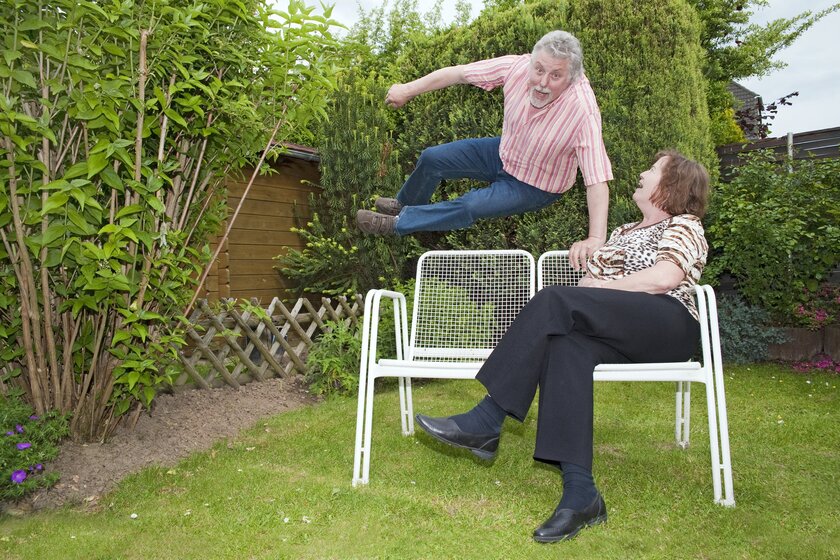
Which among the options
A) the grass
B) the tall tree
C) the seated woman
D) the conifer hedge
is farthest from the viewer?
the tall tree

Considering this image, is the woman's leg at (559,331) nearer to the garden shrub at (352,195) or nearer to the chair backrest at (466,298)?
the chair backrest at (466,298)

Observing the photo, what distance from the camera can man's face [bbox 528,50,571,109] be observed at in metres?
2.56

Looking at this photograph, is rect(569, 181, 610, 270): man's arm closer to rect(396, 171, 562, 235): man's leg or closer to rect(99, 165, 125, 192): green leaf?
rect(396, 171, 562, 235): man's leg

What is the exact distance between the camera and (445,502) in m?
2.40

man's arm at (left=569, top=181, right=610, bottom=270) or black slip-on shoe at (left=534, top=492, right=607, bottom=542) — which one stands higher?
man's arm at (left=569, top=181, right=610, bottom=270)

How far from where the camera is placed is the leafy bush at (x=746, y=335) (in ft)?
16.8

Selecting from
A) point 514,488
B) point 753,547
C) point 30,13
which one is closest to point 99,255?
point 30,13

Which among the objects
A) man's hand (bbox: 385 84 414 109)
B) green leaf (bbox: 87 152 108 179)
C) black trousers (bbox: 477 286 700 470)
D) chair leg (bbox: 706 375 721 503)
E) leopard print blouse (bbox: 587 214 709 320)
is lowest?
chair leg (bbox: 706 375 721 503)

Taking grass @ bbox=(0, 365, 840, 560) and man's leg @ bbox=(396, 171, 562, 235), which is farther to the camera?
man's leg @ bbox=(396, 171, 562, 235)

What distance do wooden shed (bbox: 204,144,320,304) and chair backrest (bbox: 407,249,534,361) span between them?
2.92m

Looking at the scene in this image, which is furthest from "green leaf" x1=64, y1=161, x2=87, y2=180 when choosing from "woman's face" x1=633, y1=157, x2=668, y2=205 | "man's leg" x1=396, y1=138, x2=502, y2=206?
"woman's face" x1=633, y1=157, x2=668, y2=205

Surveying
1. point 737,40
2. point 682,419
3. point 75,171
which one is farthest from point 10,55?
point 737,40

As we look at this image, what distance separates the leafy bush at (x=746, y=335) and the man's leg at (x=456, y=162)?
9.83 ft

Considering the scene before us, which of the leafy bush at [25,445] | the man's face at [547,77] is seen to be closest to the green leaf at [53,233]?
the leafy bush at [25,445]
